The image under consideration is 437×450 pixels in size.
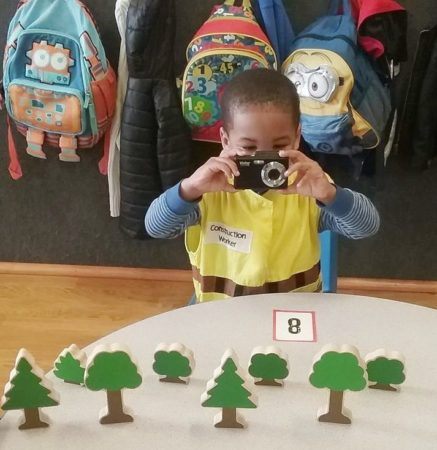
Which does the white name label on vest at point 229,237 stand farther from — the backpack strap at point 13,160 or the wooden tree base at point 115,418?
the backpack strap at point 13,160

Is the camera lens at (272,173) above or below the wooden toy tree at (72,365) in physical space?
above

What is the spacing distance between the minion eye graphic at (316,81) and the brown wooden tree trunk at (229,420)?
3.26ft

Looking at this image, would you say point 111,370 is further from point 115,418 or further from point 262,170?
point 262,170

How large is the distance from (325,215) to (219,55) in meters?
0.60

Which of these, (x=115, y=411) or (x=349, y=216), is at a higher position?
(x=349, y=216)

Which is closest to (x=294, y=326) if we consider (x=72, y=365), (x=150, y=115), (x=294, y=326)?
(x=294, y=326)

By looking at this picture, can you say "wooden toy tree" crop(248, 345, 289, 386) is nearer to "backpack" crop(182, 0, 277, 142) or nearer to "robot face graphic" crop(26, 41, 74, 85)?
"backpack" crop(182, 0, 277, 142)

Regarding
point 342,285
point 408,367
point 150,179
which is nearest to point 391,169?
point 342,285

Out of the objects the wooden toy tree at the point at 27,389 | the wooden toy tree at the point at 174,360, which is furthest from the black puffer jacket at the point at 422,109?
the wooden toy tree at the point at 27,389

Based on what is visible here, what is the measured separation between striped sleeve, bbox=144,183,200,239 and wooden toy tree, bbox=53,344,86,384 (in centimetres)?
38

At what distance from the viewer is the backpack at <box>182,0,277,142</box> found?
165 cm

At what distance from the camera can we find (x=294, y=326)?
3.42ft

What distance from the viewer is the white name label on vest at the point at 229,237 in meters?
1.26

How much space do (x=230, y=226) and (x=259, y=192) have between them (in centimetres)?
9
